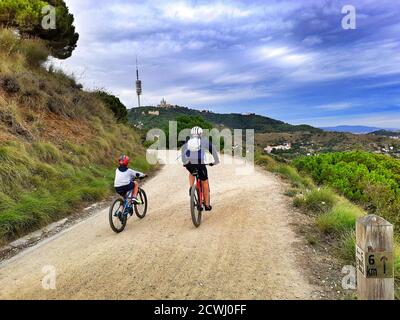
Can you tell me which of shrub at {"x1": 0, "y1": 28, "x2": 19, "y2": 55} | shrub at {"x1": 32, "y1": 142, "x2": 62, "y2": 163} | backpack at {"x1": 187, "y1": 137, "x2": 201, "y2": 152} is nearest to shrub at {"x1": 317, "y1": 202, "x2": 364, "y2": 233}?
backpack at {"x1": 187, "y1": 137, "x2": 201, "y2": 152}

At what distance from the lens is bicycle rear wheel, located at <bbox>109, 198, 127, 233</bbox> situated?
765cm

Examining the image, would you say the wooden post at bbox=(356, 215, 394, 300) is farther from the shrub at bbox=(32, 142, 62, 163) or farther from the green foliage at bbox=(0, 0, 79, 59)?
the green foliage at bbox=(0, 0, 79, 59)

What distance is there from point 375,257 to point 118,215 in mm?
5147

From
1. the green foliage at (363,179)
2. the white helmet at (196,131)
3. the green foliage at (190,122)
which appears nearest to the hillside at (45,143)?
the white helmet at (196,131)

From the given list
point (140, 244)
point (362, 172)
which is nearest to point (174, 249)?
point (140, 244)

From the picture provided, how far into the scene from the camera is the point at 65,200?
9703 millimetres

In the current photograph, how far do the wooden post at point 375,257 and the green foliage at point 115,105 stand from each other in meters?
22.1

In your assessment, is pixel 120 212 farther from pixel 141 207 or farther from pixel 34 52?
pixel 34 52

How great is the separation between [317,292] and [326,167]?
1529 centimetres

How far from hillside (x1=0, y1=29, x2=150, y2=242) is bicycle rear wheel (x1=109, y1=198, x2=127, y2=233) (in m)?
1.71

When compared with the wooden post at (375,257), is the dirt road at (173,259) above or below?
below

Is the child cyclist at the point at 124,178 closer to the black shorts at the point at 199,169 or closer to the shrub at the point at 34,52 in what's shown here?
the black shorts at the point at 199,169

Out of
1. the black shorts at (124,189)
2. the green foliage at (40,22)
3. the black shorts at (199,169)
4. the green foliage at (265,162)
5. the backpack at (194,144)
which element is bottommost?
the green foliage at (265,162)

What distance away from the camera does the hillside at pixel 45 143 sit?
8.70m
